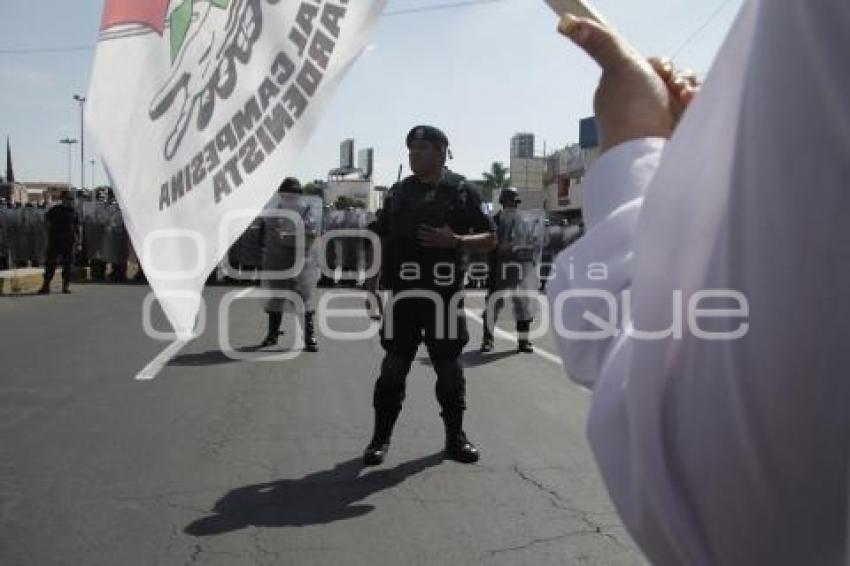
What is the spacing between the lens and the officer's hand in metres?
4.79

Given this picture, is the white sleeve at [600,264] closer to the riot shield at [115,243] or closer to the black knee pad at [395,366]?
the black knee pad at [395,366]

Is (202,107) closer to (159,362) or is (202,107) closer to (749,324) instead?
(749,324)

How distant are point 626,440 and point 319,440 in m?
4.56

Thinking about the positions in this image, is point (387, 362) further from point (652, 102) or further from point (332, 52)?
point (652, 102)

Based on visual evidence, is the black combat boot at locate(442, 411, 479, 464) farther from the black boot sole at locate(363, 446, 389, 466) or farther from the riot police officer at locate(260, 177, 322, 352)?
the riot police officer at locate(260, 177, 322, 352)

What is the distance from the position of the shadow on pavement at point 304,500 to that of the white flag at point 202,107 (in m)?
2.31

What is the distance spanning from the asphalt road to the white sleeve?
2595 mm

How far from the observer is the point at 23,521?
12.0 feet

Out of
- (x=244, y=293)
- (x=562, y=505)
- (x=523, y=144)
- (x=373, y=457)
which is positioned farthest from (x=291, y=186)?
(x=523, y=144)

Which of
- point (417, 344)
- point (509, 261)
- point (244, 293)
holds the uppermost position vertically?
point (509, 261)

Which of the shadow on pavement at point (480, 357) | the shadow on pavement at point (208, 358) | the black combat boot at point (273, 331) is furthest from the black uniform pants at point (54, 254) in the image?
the shadow on pavement at point (480, 357)

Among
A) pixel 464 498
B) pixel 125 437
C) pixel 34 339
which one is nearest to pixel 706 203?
pixel 464 498

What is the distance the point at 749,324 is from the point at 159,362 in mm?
7939

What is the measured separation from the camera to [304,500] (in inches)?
160
